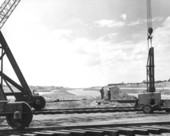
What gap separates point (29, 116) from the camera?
10938 mm

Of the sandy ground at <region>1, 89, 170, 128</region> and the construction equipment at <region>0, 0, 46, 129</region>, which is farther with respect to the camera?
the sandy ground at <region>1, 89, 170, 128</region>

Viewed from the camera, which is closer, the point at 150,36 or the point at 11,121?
the point at 11,121

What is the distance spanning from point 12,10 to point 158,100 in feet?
51.6

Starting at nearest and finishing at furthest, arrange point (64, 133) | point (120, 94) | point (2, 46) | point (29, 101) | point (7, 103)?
point (64, 133), point (7, 103), point (2, 46), point (29, 101), point (120, 94)

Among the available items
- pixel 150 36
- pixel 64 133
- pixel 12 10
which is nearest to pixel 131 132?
pixel 64 133

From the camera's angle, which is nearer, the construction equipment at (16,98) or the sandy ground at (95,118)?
the construction equipment at (16,98)

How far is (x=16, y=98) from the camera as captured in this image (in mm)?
18312

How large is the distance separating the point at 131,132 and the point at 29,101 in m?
11.4

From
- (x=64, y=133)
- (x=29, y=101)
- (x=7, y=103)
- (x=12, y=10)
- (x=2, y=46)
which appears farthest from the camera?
(x=12, y=10)

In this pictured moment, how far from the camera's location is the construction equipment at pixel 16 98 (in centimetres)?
1078

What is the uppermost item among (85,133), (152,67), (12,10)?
(12,10)

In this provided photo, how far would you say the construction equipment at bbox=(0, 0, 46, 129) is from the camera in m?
10.8

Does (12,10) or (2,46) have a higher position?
(12,10)

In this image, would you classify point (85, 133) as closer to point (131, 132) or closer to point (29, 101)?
point (131, 132)
